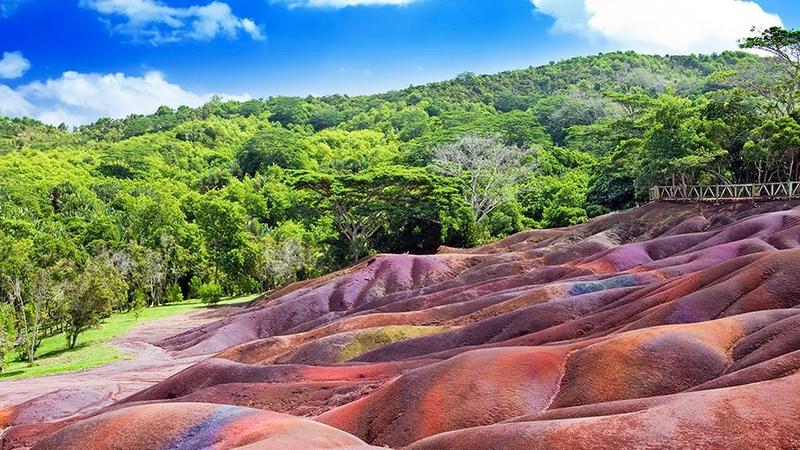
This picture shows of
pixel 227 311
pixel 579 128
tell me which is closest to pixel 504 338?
pixel 227 311

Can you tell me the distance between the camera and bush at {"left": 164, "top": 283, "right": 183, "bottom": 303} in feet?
274

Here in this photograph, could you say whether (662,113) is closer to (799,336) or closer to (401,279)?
(401,279)

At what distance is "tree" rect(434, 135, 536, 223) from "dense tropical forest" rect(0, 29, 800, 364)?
0.27 metres

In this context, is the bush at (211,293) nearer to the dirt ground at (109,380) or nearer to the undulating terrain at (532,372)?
the dirt ground at (109,380)

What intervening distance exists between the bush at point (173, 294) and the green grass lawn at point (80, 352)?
1187cm

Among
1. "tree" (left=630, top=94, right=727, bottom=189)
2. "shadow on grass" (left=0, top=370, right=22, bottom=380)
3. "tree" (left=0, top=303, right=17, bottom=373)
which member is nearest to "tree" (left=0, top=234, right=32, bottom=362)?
"tree" (left=0, top=303, right=17, bottom=373)

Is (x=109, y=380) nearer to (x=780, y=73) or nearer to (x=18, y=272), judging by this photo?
(x=18, y=272)

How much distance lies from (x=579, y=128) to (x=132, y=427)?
104 m

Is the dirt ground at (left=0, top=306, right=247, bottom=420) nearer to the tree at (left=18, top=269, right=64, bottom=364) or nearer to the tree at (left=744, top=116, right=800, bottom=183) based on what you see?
the tree at (left=18, top=269, right=64, bottom=364)

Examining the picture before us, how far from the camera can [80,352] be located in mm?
52969

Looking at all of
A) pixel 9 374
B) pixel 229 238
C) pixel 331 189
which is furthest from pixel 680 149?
pixel 9 374

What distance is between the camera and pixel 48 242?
72.5 m

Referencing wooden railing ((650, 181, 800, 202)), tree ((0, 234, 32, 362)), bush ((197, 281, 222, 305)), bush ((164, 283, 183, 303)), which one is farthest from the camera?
bush ((164, 283, 183, 303))

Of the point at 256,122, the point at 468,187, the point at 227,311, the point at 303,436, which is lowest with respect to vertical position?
the point at 227,311
